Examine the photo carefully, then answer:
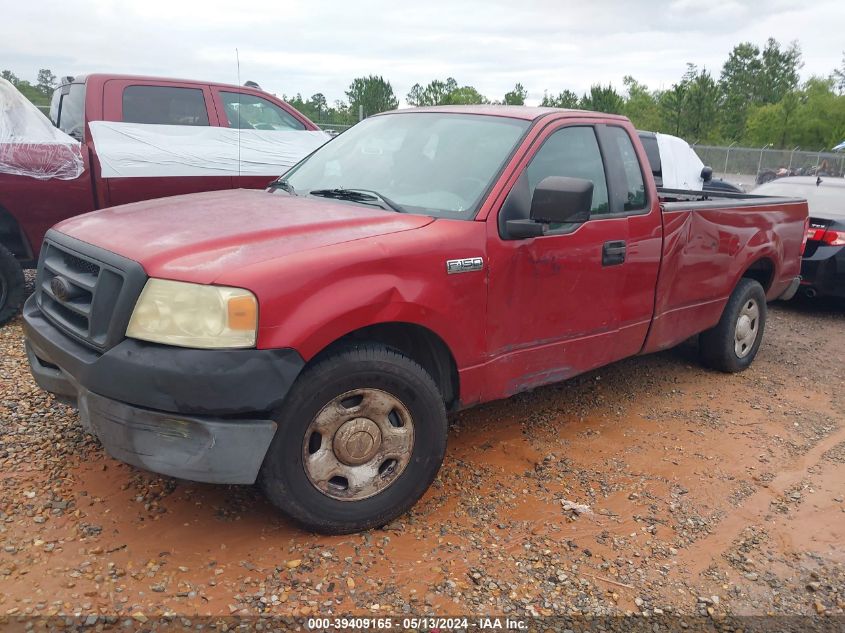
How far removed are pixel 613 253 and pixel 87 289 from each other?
2.74 metres

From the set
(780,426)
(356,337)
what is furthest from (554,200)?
(780,426)

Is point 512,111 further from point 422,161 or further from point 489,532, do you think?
point 489,532

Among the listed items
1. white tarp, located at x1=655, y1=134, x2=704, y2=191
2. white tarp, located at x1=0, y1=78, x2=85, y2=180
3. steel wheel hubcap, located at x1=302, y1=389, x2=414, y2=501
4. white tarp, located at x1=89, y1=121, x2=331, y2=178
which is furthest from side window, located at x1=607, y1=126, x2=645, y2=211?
white tarp, located at x1=655, y1=134, x2=704, y2=191

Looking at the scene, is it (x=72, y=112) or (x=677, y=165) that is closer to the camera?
(x=72, y=112)

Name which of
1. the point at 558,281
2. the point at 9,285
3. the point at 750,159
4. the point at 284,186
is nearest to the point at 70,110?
the point at 9,285

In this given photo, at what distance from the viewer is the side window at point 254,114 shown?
7.17m

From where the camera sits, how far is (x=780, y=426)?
15.3 feet

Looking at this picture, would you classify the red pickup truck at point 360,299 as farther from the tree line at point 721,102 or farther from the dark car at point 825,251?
the tree line at point 721,102

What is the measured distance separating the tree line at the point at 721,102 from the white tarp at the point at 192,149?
61.3 ft

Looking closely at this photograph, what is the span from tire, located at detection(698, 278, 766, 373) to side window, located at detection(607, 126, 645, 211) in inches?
63.9

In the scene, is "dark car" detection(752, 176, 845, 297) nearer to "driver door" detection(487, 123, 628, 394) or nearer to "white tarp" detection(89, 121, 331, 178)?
"driver door" detection(487, 123, 628, 394)

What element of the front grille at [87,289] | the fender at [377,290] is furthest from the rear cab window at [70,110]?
the fender at [377,290]

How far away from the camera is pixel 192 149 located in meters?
6.50

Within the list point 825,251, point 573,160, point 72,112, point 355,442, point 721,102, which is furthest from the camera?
point 721,102
